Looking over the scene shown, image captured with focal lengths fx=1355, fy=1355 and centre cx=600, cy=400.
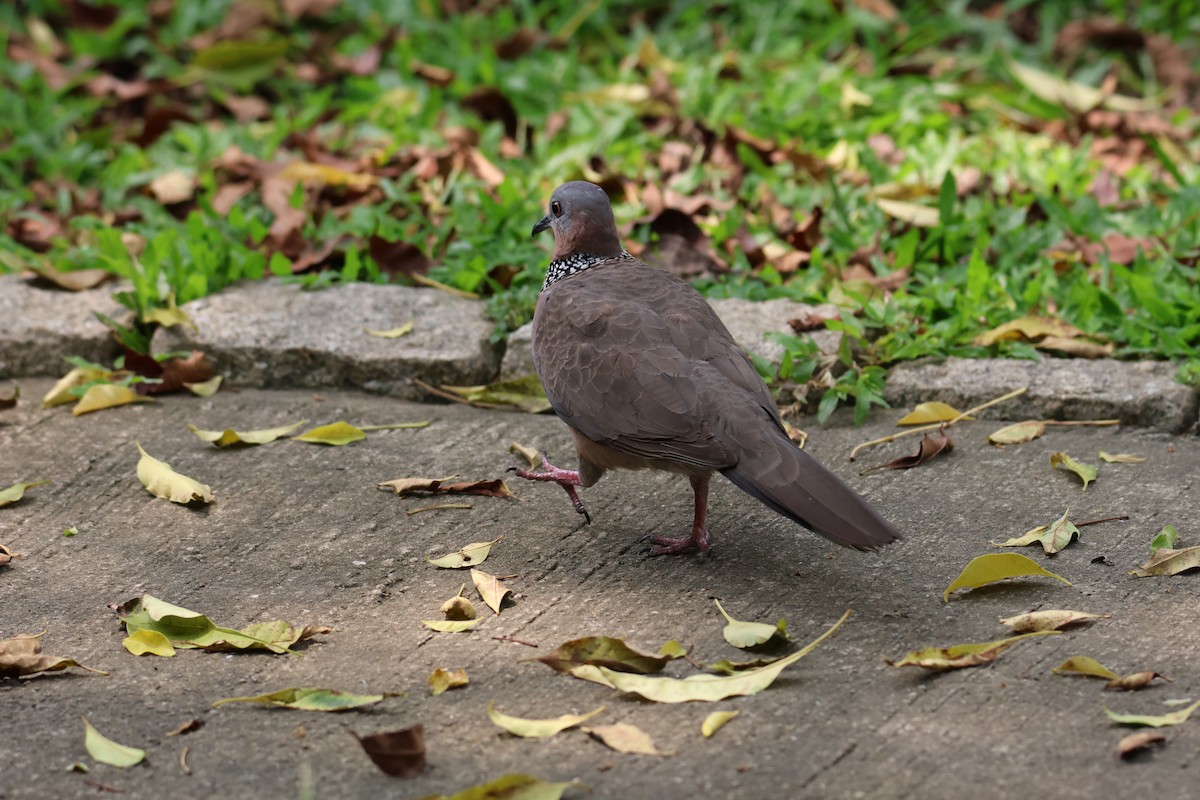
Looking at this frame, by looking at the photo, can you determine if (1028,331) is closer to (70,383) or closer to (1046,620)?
(1046,620)

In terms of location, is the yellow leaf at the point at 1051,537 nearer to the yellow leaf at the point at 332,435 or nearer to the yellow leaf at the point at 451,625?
the yellow leaf at the point at 451,625

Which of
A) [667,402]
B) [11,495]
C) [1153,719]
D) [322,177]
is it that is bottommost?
[11,495]

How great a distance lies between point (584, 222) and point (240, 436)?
1324 mm

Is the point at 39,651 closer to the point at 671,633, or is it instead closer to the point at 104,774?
the point at 104,774

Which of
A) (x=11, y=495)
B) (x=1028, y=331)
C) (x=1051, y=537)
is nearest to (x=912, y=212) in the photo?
(x=1028, y=331)

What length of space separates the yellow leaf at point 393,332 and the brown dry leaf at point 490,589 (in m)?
1.56

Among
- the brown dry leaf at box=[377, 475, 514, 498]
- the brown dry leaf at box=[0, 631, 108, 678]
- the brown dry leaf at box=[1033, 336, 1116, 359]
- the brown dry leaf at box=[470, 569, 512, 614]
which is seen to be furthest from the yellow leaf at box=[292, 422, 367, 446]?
the brown dry leaf at box=[1033, 336, 1116, 359]

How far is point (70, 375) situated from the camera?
4.83 metres

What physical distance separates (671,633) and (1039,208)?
336 centimetres

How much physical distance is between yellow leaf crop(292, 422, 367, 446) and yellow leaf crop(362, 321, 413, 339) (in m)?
0.55

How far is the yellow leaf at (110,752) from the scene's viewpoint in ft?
8.93

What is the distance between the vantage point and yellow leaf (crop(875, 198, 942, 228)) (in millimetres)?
5609

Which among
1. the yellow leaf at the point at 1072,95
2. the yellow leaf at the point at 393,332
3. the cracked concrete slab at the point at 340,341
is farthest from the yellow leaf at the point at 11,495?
the yellow leaf at the point at 1072,95

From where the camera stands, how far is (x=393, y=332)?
194 inches
